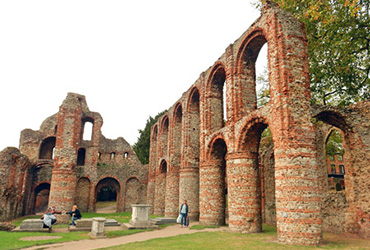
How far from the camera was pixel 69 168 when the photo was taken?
18828 mm

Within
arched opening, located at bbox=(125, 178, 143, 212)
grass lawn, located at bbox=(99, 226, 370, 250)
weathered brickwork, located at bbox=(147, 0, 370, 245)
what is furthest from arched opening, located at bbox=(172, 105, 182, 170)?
grass lawn, located at bbox=(99, 226, 370, 250)

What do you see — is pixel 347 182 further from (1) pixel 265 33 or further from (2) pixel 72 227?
(2) pixel 72 227

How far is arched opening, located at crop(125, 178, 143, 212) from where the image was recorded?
26703 mm

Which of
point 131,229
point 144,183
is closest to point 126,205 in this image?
point 144,183

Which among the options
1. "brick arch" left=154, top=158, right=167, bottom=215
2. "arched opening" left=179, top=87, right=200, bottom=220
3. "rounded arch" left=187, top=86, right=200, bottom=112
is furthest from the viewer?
"brick arch" left=154, top=158, right=167, bottom=215

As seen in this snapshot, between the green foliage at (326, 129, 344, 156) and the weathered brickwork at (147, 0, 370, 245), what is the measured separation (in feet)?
24.3

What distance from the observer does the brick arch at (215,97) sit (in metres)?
16.2

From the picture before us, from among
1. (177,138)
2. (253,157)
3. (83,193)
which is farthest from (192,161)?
(83,193)

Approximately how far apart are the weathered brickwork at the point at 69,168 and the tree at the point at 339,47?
16.0 metres

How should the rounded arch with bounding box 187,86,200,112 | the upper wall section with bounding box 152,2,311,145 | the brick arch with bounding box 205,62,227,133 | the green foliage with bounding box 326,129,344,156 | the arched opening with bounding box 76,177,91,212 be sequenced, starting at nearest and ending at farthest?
1. the upper wall section with bounding box 152,2,311,145
2. the brick arch with bounding box 205,62,227,133
3. the rounded arch with bounding box 187,86,200,112
4. the green foliage with bounding box 326,129,344,156
5. the arched opening with bounding box 76,177,91,212

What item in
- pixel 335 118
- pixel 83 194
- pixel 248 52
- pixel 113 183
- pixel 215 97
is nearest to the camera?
pixel 335 118

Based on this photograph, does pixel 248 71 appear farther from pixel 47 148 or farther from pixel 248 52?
pixel 47 148

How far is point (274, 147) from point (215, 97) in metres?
7.15

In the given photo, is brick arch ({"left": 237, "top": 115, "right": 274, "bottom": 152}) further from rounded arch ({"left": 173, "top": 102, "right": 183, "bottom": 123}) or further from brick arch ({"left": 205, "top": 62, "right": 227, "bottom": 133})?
rounded arch ({"left": 173, "top": 102, "right": 183, "bottom": 123})
